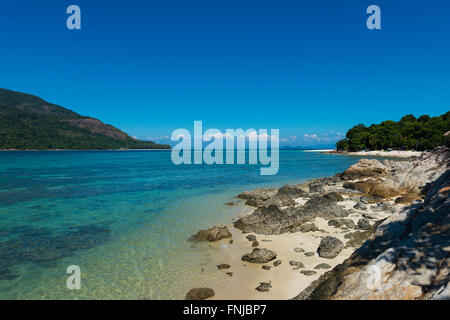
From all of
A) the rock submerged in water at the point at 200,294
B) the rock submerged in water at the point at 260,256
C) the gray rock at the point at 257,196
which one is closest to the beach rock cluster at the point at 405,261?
the rock submerged in water at the point at 200,294

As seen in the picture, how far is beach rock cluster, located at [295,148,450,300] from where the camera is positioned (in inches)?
195

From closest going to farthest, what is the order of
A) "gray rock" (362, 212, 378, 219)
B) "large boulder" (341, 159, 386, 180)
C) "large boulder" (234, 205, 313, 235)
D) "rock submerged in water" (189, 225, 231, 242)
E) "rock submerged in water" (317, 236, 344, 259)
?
"rock submerged in water" (317, 236, 344, 259)
"rock submerged in water" (189, 225, 231, 242)
"large boulder" (234, 205, 313, 235)
"gray rock" (362, 212, 378, 219)
"large boulder" (341, 159, 386, 180)

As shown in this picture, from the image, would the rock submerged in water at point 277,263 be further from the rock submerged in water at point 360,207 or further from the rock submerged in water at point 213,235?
the rock submerged in water at point 360,207

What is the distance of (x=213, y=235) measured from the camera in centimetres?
1389

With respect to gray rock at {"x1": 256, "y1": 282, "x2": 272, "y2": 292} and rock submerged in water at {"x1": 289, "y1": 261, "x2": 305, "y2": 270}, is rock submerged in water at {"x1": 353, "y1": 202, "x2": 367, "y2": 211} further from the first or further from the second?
gray rock at {"x1": 256, "y1": 282, "x2": 272, "y2": 292}

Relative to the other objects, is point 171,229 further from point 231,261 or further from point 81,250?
point 231,261

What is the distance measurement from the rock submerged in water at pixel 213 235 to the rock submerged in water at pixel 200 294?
5180 mm

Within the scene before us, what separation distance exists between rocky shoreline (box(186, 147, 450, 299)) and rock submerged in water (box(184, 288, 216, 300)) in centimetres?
3

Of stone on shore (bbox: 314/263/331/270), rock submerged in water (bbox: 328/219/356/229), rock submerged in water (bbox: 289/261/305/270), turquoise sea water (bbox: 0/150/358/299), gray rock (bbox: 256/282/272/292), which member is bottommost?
turquoise sea water (bbox: 0/150/358/299)

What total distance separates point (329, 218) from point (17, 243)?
1986 centimetres

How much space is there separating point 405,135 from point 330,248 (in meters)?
124

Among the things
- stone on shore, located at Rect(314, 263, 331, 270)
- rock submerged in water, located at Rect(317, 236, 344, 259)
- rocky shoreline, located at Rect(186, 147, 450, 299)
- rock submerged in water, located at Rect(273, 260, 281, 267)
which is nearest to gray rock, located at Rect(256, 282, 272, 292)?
rocky shoreline, located at Rect(186, 147, 450, 299)

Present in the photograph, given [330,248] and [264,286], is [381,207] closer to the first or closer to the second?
[330,248]

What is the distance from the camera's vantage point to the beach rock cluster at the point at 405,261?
4.94 metres
